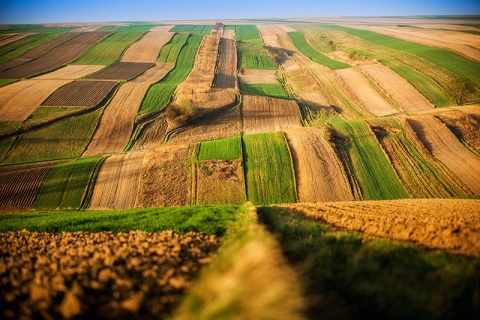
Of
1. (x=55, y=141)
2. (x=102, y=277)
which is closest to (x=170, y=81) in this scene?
(x=55, y=141)

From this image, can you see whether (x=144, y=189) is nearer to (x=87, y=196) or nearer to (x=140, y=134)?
(x=87, y=196)

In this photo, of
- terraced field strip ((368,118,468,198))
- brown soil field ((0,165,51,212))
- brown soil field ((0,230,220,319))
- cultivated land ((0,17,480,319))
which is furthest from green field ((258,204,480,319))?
brown soil field ((0,165,51,212))

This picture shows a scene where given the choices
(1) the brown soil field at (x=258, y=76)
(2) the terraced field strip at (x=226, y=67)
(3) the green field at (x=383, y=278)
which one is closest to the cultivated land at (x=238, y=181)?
(3) the green field at (x=383, y=278)

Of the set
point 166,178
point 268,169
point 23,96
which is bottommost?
point 166,178

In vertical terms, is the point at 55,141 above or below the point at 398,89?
below

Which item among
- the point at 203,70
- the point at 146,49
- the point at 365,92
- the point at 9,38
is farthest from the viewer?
the point at 9,38

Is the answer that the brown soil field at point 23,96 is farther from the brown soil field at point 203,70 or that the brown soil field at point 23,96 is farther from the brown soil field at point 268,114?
the brown soil field at point 268,114

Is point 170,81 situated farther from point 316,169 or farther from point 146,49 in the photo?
point 316,169

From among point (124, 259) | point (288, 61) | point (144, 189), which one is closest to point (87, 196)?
point (144, 189)
